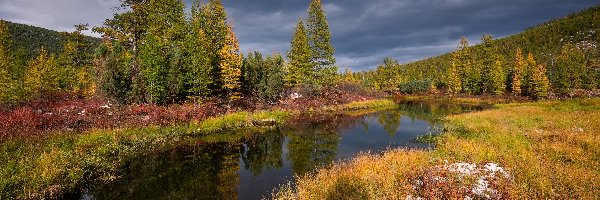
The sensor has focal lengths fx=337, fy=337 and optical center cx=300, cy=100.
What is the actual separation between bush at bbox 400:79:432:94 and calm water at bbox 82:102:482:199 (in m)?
82.6

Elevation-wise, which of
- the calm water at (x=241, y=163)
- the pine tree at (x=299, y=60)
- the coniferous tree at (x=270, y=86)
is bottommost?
the calm water at (x=241, y=163)

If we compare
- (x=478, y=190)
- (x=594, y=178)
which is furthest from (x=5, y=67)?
(x=594, y=178)

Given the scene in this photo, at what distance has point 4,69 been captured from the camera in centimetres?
4331

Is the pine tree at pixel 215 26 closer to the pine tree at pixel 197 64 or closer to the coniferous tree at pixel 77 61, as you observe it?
the pine tree at pixel 197 64

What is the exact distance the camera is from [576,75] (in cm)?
7300

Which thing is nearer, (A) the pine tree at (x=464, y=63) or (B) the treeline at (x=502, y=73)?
(B) the treeline at (x=502, y=73)

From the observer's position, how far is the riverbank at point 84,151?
12805mm

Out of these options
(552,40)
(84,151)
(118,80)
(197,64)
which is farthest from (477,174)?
(552,40)

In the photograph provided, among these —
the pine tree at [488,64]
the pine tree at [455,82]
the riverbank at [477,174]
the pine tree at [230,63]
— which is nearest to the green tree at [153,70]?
the pine tree at [230,63]

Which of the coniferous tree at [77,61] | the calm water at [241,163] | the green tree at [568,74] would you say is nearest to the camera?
the calm water at [241,163]

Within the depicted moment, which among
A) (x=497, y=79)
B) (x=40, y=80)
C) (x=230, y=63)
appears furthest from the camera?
(x=497, y=79)

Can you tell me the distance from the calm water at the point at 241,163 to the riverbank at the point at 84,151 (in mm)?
1067

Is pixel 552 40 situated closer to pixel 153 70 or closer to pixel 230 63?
pixel 230 63

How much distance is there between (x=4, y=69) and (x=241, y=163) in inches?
1661
